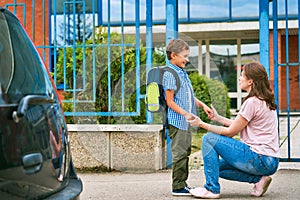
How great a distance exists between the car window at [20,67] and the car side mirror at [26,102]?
0.09 ft

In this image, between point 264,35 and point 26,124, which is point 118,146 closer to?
point 264,35

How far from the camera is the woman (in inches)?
211

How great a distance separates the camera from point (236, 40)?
960 inches

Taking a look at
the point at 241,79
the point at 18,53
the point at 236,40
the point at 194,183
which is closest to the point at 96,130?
the point at 194,183

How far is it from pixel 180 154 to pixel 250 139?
2.20 ft

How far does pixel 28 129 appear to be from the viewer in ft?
8.85

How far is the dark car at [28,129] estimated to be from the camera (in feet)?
8.44

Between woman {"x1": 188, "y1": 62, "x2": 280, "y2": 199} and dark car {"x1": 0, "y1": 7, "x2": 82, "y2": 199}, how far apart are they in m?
2.35

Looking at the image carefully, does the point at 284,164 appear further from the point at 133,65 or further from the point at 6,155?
the point at 6,155

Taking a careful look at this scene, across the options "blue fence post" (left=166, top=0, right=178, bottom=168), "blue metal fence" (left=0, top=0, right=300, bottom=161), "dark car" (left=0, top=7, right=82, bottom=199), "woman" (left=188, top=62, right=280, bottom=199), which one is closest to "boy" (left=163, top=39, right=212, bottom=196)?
"woman" (left=188, top=62, right=280, bottom=199)

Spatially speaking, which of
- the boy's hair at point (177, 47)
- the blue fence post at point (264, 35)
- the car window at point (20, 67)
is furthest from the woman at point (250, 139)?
the car window at point (20, 67)

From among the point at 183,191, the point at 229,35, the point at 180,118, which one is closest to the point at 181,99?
the point at 180,118

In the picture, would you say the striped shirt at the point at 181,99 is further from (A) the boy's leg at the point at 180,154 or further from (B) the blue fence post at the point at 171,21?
(B) the blue fence post at the point at 171,21

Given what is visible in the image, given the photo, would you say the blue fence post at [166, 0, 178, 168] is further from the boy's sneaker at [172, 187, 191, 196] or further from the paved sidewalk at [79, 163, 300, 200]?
the boy's sneaker at [172, 187, 191, 196]
